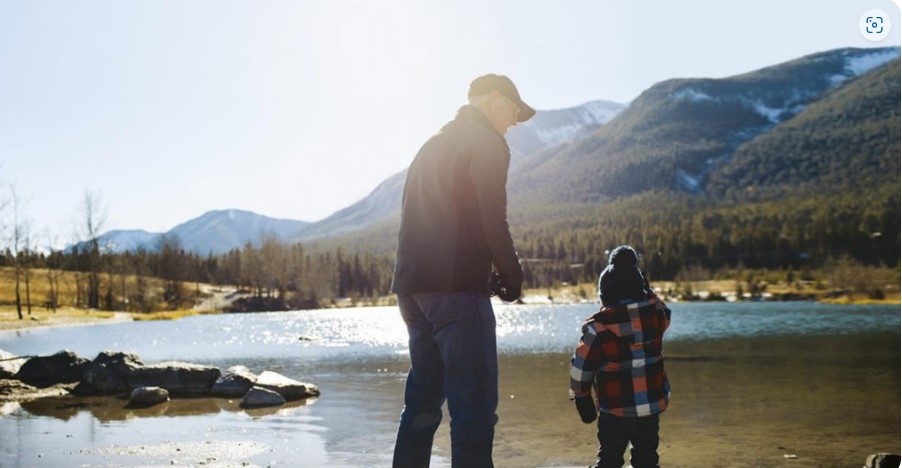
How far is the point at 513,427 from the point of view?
11453mm

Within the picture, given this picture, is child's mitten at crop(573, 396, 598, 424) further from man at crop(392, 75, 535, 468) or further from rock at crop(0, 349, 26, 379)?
rock at crop(0, 349, 26, 379)

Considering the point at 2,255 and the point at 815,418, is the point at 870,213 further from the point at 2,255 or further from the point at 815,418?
the point at 815,418

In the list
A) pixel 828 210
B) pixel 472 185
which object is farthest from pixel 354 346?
pixel 828 210

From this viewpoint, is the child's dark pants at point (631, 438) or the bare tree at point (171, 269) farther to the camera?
the bare tree at point (171, 269)

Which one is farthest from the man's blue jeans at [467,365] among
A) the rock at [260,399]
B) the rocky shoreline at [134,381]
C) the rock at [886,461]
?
the rocky shoreline at [134,381]

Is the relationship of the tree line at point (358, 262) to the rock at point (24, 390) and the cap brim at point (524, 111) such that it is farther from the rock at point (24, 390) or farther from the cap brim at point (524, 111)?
the cap brim at point (524, 111)

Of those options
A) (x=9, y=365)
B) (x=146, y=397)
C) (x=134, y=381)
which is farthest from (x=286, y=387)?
(x=9, y=365)

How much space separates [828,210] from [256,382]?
203221mm

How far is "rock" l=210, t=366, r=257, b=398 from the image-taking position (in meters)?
16.2

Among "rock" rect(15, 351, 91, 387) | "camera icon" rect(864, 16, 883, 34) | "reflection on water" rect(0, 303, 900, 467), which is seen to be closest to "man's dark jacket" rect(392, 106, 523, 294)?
"camera icon" rect(864, 16, 883, 34)

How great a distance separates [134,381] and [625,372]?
562 inches

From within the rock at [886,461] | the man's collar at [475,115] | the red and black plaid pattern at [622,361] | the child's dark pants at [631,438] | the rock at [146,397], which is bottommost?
the rock at [146,397]

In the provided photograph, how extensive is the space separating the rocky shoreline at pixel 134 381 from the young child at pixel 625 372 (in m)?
9.72

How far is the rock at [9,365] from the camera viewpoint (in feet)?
58.7
